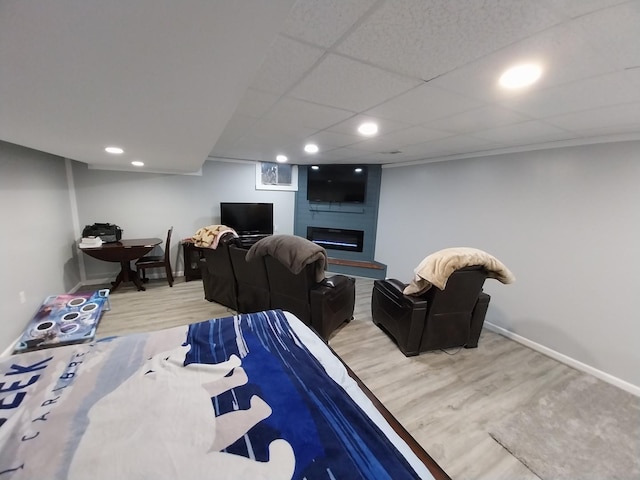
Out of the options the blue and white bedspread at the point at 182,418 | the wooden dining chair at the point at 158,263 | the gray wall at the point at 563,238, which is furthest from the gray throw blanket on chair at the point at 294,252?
the gray wall at the point at 563,238

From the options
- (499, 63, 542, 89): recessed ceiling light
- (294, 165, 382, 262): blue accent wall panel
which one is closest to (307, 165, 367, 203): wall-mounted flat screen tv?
(294, 165, 382, 262): blue accent wall panel

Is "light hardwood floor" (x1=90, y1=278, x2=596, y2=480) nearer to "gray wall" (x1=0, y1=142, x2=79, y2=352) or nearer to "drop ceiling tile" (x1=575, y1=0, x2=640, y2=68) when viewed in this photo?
"gray wall" (x1=0, y1=142, x2=79, y2=352)

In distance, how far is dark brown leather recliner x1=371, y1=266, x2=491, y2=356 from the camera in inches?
91.7

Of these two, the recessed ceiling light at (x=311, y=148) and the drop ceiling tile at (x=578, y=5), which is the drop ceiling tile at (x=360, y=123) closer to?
the recessed ceiling light at (x=311, y=148)

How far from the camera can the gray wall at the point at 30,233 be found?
2264mm

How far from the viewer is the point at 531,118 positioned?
76.3 inches

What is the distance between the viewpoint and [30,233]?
2646mm

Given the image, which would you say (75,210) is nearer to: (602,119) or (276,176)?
(276,176)

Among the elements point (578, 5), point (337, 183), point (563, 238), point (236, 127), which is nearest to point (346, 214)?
point (337, 183)

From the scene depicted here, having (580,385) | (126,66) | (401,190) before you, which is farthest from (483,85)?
(401,190)

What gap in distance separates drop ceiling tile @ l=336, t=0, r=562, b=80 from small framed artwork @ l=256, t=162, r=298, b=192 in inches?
167

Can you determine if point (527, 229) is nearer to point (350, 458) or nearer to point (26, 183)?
point (350, 458)

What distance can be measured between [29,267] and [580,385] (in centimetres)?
554

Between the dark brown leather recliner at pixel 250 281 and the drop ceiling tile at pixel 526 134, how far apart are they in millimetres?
2670
